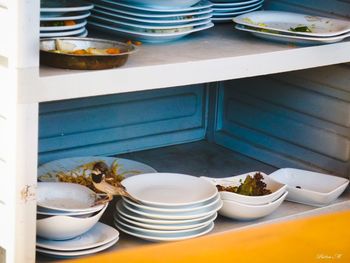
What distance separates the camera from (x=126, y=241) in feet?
6.05

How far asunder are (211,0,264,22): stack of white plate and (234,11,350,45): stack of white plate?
5 cm

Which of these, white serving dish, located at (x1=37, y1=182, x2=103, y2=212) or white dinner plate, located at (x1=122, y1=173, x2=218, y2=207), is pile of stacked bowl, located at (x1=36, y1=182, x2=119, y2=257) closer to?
white serving dish, located at (x1=37, y1=182, x2=103, y2=212)

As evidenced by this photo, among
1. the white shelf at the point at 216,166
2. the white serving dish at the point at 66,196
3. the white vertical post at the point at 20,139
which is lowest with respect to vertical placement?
the white shelf at the point at 216,166

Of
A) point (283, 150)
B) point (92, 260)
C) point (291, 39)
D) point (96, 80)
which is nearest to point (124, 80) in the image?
point (96, 80)

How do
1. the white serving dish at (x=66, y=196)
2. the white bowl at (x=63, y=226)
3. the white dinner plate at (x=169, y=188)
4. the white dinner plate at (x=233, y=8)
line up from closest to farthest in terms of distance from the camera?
1. the white bowl at (x=63, y=226)
2. the white serving dish at (x=66, y=196)
3. the white dinner plate at (x=169, y=188)
4. the white dinner plate at (x=233, y=8)

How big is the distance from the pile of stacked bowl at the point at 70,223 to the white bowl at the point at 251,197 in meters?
0.30

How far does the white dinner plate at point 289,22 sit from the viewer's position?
6.73 feet

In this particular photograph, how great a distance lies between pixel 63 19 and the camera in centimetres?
171

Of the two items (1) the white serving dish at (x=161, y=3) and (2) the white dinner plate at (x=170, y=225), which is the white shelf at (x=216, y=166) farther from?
(1) the white serving dish at (x=161, y=3)

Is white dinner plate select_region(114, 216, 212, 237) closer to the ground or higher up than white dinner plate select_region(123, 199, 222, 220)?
closer to the ground

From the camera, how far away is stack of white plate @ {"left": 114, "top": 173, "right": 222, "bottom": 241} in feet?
6.00

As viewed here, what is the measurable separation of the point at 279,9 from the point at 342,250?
26.8 inches

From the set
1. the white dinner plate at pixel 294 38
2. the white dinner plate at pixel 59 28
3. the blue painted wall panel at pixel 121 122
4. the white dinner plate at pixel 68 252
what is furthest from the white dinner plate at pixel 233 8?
the white dinner plate at pixel 68 252

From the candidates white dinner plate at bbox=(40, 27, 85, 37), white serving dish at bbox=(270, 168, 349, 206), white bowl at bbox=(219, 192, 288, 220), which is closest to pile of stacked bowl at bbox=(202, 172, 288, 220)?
white bowl at bbox=(219, 192, 288, 220)
